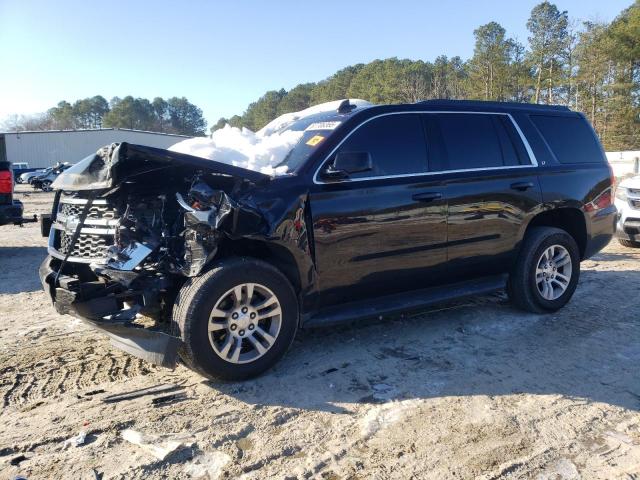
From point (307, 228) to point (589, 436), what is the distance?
→ 225 centimetres

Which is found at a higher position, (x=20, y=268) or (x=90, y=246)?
(x=90, y=246)

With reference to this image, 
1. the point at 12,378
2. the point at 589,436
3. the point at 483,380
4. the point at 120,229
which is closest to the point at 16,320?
the point at 12,378

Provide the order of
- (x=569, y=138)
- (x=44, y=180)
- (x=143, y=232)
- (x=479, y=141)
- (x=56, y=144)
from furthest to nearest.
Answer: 1. (x=56, y=144)
2. (x=44, y=180)
3. (x=569, y=138)
4. (x=479, y=141)
5. (x=143, y=232)

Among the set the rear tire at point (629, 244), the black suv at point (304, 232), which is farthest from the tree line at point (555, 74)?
the black suv at point (304, 232)

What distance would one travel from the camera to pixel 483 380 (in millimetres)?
3844

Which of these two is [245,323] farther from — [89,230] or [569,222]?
[569,222]

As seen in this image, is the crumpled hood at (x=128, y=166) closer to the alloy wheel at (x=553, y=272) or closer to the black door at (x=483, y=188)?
the black door at (x=483, y=188)

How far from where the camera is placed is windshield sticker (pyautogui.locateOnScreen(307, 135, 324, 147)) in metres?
4.21

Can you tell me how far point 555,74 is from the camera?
48.3 m

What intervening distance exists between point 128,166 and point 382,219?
195 cm

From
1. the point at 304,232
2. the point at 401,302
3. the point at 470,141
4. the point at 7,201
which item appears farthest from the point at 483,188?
the point at 7,201

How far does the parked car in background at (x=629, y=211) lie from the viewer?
841 centimetres

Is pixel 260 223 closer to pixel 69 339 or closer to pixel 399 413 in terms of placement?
pixel 399 413

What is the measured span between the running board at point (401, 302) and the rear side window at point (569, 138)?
1520 millimetres
